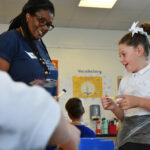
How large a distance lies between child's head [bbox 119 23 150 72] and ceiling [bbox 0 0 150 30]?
1742mm

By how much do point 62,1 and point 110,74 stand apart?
51.9 inches

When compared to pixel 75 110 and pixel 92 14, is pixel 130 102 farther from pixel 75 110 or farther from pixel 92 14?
pixel 92 14

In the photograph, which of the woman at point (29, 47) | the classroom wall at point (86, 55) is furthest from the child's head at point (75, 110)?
the classroom wall at point (86, 55)

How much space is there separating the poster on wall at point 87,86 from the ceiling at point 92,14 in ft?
2.59

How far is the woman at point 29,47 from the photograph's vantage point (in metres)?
1.11

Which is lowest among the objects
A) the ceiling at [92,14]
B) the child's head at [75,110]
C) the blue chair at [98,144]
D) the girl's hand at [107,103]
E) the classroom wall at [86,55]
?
the blue chair at [98,144]

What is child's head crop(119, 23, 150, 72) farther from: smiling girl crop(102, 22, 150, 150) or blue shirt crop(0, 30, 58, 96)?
blue shirt crop(0, 30, 58, 96)

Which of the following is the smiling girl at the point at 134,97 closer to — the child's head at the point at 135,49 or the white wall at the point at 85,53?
A: the child's head at the point at 135,49

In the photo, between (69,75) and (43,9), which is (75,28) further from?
(43,9)

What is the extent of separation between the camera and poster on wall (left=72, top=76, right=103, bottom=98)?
12.0ft

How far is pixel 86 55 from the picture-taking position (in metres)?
3.83

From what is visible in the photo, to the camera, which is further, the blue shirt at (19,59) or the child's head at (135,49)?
the child's head at (135,49)

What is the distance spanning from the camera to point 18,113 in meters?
0.37

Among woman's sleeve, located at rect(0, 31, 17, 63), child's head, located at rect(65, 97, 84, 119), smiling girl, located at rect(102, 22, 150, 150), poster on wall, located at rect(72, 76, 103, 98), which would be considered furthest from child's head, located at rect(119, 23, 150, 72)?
poster on wall, located at rect(72, 76, 103, 98)
